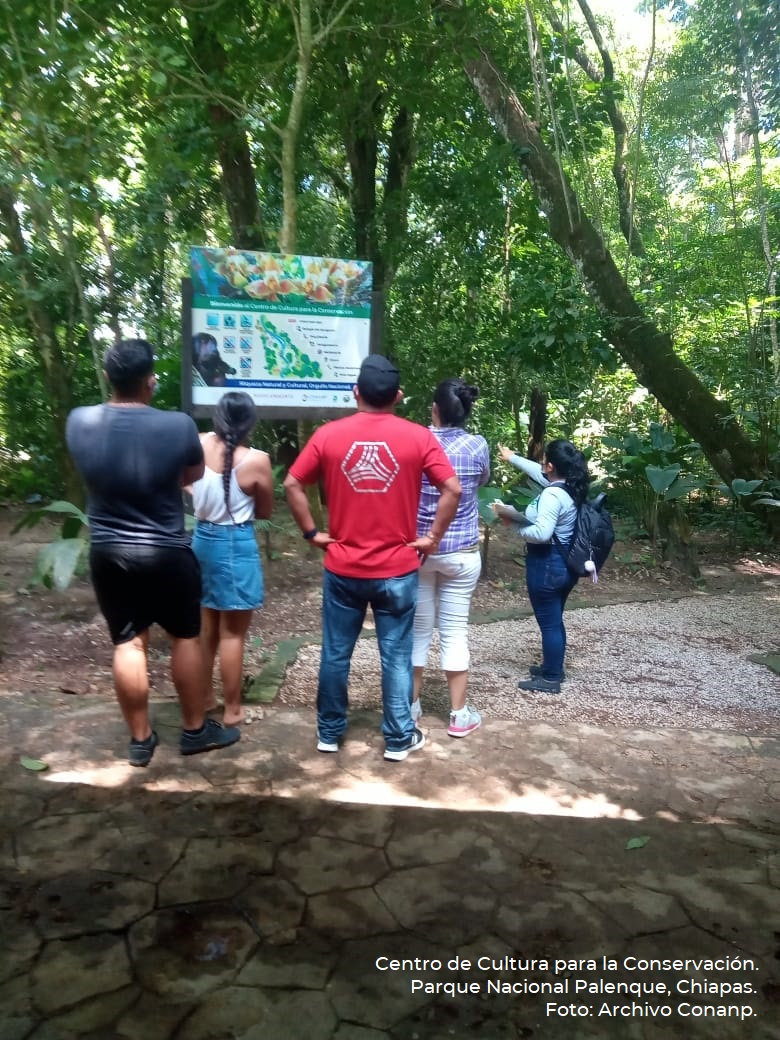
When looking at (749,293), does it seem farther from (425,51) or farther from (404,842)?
(404,842)

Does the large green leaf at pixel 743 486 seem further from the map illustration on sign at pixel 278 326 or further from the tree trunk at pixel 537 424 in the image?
the map illustration on sign at pixel 278 326

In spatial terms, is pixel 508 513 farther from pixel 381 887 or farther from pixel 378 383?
pixel 381 887

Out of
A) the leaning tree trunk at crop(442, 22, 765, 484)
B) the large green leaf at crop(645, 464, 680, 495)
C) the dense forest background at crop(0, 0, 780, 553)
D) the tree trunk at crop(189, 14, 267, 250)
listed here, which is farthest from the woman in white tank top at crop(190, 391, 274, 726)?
the leaning tree trunk at crop(442, 22, 765, 484)

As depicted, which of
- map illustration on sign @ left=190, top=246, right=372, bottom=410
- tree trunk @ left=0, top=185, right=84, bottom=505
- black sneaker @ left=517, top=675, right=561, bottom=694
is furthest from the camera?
tree trunk @ left=0, top=185, right=84, bottom=505

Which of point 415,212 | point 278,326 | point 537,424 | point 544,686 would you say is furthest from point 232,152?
point 544,686

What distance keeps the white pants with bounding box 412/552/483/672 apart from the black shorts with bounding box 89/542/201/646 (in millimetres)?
1048

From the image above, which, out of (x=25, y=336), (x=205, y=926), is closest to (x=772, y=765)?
(x=205, y=926)

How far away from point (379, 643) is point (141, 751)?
1.10 metres

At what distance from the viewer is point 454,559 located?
367 cm

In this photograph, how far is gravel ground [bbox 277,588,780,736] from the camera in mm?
4234

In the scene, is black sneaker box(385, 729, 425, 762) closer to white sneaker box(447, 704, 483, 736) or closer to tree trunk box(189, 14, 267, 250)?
white sneaker box(447, 704, 483, 736)

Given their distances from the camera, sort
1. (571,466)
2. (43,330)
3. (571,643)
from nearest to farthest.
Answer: (571,466) → (571,643) → (43,330)

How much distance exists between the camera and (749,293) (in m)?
9.48

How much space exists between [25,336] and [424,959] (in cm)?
856
